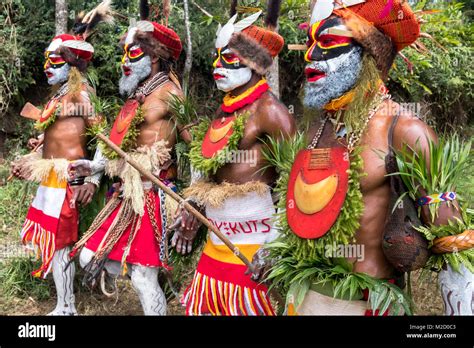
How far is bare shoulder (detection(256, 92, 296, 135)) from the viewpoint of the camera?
302cm

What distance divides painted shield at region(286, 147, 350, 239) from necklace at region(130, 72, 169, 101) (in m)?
1.59

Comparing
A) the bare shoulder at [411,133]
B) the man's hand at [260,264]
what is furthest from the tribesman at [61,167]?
the bare shoulder at [411,133]

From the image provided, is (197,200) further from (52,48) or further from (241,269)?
(52,48)

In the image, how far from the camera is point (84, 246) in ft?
12.6

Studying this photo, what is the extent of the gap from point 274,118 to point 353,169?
0.82 meters

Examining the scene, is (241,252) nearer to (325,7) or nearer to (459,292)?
(459,292)

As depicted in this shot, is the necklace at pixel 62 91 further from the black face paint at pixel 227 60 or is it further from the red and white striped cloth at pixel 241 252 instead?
the red and white striped cloth at pixel 241 252

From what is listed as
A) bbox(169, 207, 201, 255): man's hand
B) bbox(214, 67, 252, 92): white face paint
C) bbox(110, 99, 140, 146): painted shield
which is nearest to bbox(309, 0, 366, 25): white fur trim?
bbox(214, 67, 252, 92): white face paint

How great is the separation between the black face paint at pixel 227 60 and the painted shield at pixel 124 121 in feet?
2.61

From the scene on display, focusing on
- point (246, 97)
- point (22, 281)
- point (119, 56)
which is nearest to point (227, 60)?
point (246, 97)

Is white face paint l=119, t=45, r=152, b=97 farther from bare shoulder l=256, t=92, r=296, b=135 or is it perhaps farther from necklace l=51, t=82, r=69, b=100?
bare shoulder l=256, t=92, r=296, b=135

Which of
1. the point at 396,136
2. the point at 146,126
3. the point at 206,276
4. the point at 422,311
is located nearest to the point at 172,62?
the point at 146,126

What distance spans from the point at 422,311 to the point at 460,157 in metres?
2.04

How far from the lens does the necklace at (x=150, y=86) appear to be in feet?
12.3
